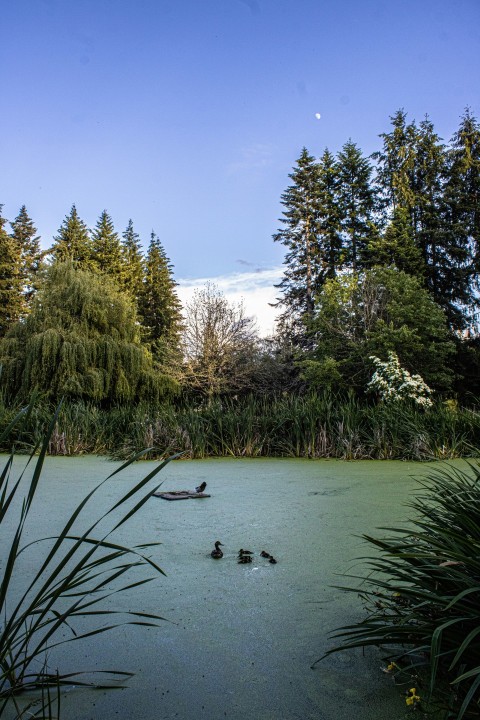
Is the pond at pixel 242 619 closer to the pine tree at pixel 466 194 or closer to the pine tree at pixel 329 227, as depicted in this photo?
the pine tree at pixel 466 194

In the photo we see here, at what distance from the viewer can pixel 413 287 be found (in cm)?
1538

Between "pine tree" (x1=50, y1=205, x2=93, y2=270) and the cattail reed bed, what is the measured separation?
1958 cm

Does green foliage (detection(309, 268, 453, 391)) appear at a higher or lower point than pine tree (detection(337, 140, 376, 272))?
lower

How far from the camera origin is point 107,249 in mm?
26297

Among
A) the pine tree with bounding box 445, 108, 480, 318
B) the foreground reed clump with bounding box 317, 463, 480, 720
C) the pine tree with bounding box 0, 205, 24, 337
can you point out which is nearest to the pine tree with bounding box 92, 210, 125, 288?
the pine tree with bounding box 0, 205, 24, 337

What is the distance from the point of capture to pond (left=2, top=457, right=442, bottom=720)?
1.29 m

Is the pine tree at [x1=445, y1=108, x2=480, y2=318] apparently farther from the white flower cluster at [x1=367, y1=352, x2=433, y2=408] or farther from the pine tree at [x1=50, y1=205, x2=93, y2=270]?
the pine tree at [x1=50, y1=205, x2=93, y2=270]

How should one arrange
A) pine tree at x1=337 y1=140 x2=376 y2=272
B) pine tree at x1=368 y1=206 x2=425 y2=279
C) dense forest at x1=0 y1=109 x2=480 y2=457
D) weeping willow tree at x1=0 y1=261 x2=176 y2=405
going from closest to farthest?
1. dense forest at x1=0 y1=109 x2=480 y2=457
2. weeping willow tree at x1=0 y1=261 x2=176 y2=405
3. pine tree at x1=368 y1=206 x2=425 y2=279
4. pine tree at x1=337 y1=140 x2=376 y2=272

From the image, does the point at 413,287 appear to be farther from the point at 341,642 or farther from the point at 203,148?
the point at 341,642

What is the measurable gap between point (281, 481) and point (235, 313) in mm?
13529

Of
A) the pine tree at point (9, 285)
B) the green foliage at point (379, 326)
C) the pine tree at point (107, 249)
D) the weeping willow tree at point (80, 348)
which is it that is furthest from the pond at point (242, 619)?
the pine tree at point (107, 249)

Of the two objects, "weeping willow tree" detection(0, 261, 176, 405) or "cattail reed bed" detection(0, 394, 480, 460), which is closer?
"cattail reed bed" detection(0, 394, 480, 460)

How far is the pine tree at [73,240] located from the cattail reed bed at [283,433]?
771 inches

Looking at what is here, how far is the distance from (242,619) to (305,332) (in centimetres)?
1751
